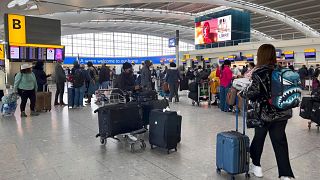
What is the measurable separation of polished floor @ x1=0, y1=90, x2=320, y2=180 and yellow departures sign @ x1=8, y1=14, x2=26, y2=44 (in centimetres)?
743

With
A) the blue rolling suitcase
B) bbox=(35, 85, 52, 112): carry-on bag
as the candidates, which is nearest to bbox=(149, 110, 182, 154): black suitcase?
the blue rolling suitcase

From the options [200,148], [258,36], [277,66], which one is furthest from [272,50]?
[258,36]

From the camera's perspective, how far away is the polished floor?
138 inches

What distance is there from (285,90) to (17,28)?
12.8 meters

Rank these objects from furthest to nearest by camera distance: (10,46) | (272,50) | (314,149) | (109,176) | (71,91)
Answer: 1. (10,46)
2. (71,91)
3. (314,149)
4. (109,176)
5. (272,50)

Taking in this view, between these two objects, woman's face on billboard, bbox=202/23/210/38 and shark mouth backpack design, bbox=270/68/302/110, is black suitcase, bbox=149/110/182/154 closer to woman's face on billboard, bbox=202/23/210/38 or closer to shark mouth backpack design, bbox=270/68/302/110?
shark mouth backpack design, bbox=270/68/302/110

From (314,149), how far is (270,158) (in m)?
1.03

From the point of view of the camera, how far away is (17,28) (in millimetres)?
12586

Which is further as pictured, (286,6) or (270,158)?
(286,6)

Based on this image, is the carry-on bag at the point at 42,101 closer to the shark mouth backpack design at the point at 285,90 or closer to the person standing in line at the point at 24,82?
the person standing in line at the point at 24,82

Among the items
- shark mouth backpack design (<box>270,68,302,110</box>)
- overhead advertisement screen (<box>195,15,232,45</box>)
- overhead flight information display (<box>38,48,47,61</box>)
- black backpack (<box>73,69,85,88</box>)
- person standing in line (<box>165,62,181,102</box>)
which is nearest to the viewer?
shark mouth backpack design (<box>270,68,302,110</box>)

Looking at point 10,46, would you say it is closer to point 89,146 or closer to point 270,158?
point 89,146

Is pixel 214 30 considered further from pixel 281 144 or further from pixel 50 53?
pixel 281 144

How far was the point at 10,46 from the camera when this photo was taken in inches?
484
